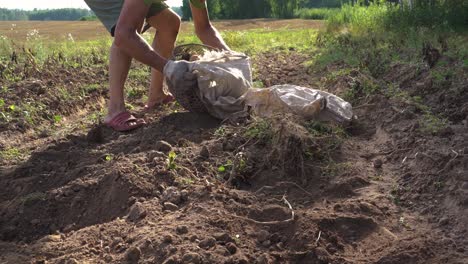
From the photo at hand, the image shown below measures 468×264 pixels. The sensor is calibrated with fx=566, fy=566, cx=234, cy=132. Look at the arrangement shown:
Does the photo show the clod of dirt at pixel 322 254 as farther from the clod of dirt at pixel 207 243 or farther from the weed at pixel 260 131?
the weed at pixel 260 131

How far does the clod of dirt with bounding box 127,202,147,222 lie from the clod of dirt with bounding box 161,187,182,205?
13cm

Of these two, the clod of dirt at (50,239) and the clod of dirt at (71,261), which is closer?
the clod of dirt at (71,261)

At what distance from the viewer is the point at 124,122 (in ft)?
11.7

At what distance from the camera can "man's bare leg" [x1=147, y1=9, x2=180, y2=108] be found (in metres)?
3.82

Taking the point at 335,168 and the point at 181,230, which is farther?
the point at 335,168

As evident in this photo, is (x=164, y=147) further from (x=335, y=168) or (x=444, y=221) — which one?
(x=444, y=221)

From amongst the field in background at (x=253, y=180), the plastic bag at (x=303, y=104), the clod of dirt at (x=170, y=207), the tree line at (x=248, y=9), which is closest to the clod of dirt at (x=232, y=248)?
the field in background at (x=253, y=180)

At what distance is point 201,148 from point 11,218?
3.16 ft

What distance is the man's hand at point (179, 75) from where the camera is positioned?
10.8 ft

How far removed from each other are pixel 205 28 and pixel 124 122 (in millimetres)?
891

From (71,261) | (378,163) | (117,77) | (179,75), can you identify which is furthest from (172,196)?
(117,77)

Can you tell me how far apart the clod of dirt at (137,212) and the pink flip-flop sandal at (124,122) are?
136cm

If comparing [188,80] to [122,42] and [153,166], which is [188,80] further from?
[153,166]

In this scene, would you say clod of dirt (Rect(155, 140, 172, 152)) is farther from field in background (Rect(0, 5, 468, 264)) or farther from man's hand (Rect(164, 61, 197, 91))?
man's hand (Rect(164, 61, 197, 91))
